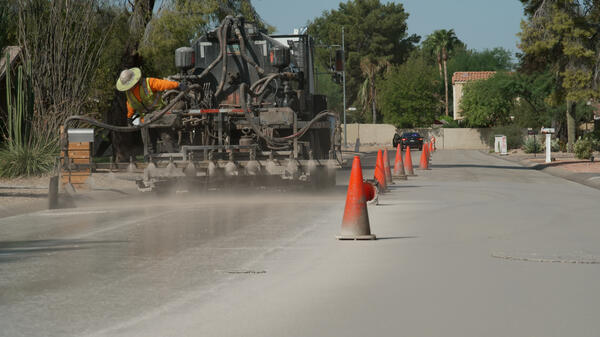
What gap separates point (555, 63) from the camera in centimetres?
3856

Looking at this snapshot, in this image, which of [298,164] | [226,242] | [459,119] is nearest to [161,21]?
[298,164]

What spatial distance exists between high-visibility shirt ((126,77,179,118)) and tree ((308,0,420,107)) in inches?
3218

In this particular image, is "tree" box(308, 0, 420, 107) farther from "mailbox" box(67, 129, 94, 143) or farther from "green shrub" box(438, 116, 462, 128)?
"mailbox" box(67, 129, 94, 143)

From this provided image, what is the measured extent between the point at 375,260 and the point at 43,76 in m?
15.8

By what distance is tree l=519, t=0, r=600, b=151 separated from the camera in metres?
35.8

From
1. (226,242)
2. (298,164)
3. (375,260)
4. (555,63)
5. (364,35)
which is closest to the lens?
(375,260)

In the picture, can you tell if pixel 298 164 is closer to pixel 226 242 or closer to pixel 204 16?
pixel 226 242

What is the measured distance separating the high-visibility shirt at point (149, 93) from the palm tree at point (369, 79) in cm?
8069

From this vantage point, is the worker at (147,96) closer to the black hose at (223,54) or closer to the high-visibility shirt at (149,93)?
the high-visibility shirt at (149,93)

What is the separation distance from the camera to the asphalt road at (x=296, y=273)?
19.6 feet

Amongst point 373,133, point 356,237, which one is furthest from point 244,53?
point 373,133

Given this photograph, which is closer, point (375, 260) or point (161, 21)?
point (375, 260)

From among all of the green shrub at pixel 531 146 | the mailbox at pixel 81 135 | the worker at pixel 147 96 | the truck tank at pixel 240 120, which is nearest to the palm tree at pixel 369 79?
the green shrub at pixel 531 146

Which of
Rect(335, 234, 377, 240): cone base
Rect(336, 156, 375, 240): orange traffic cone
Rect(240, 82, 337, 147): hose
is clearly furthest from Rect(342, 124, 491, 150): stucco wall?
Rect(335, 234, 377, 240): cone base
